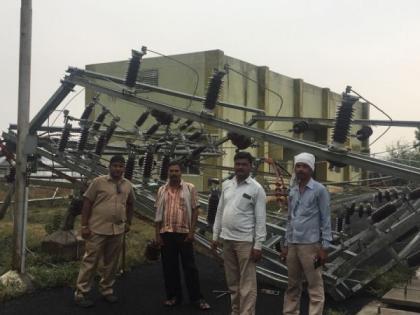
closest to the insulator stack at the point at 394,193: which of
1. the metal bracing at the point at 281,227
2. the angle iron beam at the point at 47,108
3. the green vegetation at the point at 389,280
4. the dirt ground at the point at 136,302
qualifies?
the metal bracing at the point at 281,227

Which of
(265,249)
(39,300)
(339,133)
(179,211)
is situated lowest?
(39,300)

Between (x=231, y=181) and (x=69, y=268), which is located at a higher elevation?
(x=231, y=181)

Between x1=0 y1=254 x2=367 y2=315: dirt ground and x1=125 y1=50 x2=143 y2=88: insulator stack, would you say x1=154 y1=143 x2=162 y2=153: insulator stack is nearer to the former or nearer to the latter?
x1=125 y1=50 x2=143 y2=88: insulator stack

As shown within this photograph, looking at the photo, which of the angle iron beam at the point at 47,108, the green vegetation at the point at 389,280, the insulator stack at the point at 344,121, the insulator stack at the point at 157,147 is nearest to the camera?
the insulator stack at the point at 344,121

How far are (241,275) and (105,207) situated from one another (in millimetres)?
1961

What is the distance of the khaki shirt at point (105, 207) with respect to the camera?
6.47 meters

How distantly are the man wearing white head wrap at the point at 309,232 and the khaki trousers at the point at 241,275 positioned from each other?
1.31 feet

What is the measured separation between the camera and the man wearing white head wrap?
206 inches

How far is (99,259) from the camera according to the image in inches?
258

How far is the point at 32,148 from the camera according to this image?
724 cm

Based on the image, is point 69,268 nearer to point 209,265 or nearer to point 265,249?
point 209,265

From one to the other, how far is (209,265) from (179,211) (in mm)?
2767

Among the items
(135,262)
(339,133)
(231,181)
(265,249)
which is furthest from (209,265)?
(339,133)

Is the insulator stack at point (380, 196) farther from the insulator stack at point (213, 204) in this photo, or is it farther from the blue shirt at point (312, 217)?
the blue shirt at point (312, 217)
